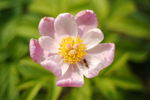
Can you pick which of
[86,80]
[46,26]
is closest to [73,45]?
[46,26]

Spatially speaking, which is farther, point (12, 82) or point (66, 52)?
point (12, 82)

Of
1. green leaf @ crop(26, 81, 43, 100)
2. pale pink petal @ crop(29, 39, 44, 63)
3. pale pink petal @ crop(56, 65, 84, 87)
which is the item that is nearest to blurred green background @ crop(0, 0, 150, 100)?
green leaf @ crop(26, 81, 43, 100)

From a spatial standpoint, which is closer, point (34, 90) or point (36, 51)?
point (36, 51)

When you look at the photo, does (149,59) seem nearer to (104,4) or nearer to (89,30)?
(104,4)

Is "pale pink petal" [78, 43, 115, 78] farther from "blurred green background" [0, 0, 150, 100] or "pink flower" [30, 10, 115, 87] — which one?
"blurred green background" [0, 0, 150, 100]

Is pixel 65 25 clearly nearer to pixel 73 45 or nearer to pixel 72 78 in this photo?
pixel 73 45

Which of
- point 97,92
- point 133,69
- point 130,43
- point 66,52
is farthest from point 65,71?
point 133,69
